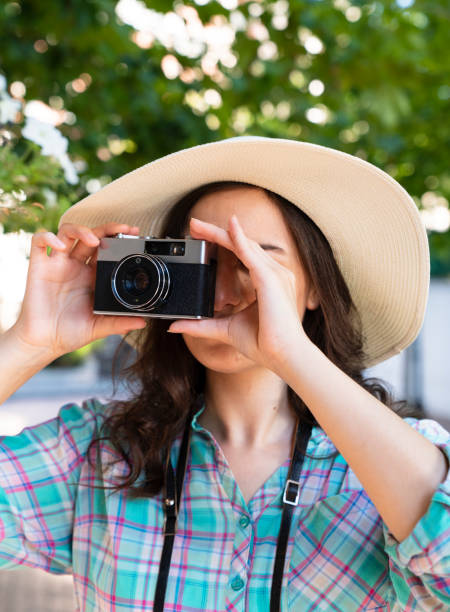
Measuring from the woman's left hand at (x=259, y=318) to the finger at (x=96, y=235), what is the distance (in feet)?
0.72

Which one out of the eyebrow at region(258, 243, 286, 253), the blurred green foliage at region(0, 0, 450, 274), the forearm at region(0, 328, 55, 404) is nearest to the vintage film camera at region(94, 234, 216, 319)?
the eyebrow at region(258, 243, 286, 253)

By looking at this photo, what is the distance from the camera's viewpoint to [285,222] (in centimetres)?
163

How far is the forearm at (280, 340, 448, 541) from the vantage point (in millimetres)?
1206

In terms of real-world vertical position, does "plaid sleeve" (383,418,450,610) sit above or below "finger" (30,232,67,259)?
below

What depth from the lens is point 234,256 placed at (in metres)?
1.59

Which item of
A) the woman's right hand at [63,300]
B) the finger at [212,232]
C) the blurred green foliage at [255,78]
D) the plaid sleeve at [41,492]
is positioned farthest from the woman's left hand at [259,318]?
the blurred green foliage at [255,78]

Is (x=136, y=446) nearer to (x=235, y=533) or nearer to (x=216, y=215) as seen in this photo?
(x=235, y=533)

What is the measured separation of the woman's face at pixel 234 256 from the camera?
1.56 meters

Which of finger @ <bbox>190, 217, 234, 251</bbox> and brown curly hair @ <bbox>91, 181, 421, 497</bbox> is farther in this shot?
brown curly hair @ <bbox>91, 181, 421, 497</bbox>

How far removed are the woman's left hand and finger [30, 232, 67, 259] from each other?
0.33 meters

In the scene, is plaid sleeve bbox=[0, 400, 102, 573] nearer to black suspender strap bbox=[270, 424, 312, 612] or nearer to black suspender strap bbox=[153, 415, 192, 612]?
black suspender strap bbox=[153, 415, 192, 612]

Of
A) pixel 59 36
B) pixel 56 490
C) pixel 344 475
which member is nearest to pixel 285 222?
pixel 344 475

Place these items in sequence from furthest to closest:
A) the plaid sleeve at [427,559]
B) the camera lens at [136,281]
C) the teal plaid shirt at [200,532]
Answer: the camera lens at [136,281]
the teal plaid shirt at [200,532]
the plaid sleeve at [427,559]

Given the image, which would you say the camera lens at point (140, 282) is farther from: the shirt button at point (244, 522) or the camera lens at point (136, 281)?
the shirt button at point (244, 522)
